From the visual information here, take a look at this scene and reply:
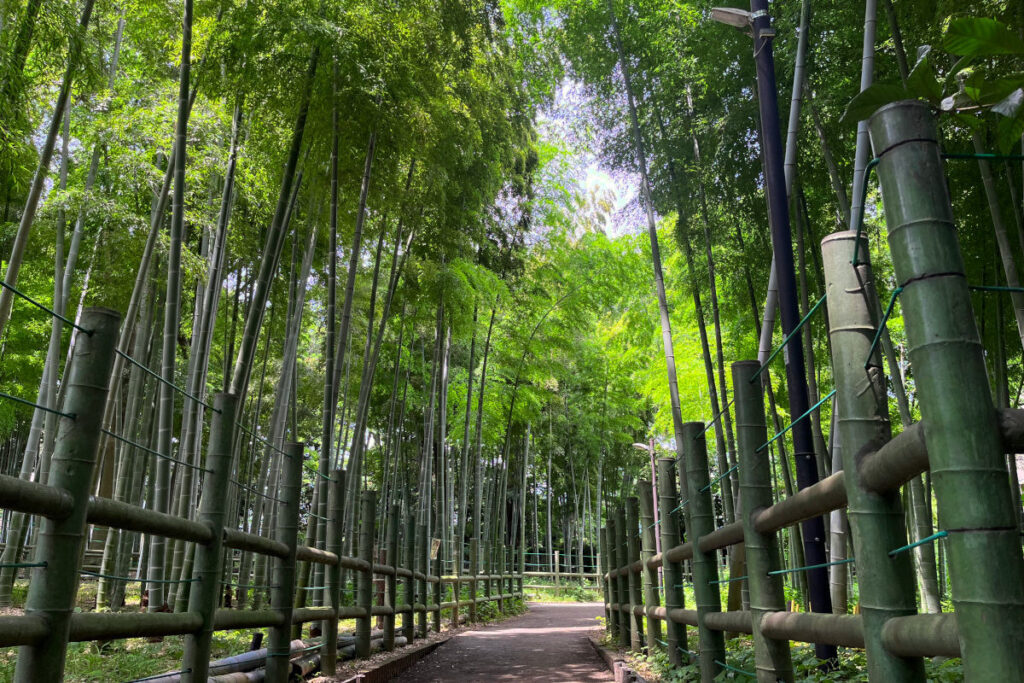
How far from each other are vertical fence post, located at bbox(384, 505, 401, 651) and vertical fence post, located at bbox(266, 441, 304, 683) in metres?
2.19

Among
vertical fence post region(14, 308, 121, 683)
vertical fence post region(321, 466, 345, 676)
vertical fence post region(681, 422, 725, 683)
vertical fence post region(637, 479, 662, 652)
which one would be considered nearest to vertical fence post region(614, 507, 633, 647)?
vertical fence post region(637, 479, 662, 652)

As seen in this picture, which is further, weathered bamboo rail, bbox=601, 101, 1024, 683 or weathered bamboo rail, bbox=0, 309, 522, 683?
weathered bamboo rail, bbox=0, 309, 522, 683

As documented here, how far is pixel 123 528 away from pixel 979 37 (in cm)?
213

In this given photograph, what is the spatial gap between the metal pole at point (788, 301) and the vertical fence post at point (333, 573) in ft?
8.18

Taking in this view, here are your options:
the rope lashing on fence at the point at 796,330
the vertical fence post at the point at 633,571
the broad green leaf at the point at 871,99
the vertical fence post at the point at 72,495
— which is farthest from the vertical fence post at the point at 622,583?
the broad green leaf at the point at 871,99

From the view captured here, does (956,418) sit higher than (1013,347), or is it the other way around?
(1013,347)

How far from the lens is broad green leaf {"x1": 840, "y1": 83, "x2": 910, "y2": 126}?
1.08 metres

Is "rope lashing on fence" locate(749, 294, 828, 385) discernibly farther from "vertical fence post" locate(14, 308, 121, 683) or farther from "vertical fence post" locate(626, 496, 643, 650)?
"vertical fence post" locate(626, 496, 643, 650)

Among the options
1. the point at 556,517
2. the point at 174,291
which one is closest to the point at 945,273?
the point at 174,291

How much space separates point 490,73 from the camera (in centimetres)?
602

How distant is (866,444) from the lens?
1213 mm

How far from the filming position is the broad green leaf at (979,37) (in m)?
1.13

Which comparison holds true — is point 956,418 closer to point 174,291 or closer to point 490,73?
point 174,291

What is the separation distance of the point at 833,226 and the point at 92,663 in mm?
5671
